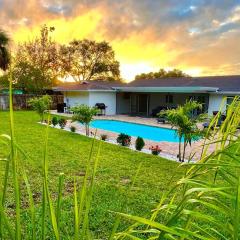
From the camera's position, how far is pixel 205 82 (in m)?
27.8

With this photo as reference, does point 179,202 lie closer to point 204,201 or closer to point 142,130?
point 204,201

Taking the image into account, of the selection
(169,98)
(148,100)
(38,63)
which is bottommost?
(148,100)

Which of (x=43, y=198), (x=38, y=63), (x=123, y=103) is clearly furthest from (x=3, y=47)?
(x=43, y=198)

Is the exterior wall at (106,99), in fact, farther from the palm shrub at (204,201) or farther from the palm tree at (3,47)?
the palm shrub at (204,201)

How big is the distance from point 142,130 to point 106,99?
36.7 ft

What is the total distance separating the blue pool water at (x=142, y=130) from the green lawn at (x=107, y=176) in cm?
545

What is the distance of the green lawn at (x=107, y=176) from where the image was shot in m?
5.00

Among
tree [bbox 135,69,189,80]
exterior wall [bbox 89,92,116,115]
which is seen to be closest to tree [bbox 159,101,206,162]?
exterior wall [bbox 89,92,116,115]

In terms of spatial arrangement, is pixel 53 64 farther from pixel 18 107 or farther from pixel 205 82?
pixel 205 82

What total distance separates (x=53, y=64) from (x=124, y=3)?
32.6 m

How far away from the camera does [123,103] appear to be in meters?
32.4

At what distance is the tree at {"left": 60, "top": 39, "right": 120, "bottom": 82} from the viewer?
56.0 metres

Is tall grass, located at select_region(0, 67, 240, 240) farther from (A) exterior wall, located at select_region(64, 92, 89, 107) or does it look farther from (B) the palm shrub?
(A) exterior wall, located at select_region(64, 92, 89, 107)

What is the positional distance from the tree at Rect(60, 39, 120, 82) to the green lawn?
44.4m
